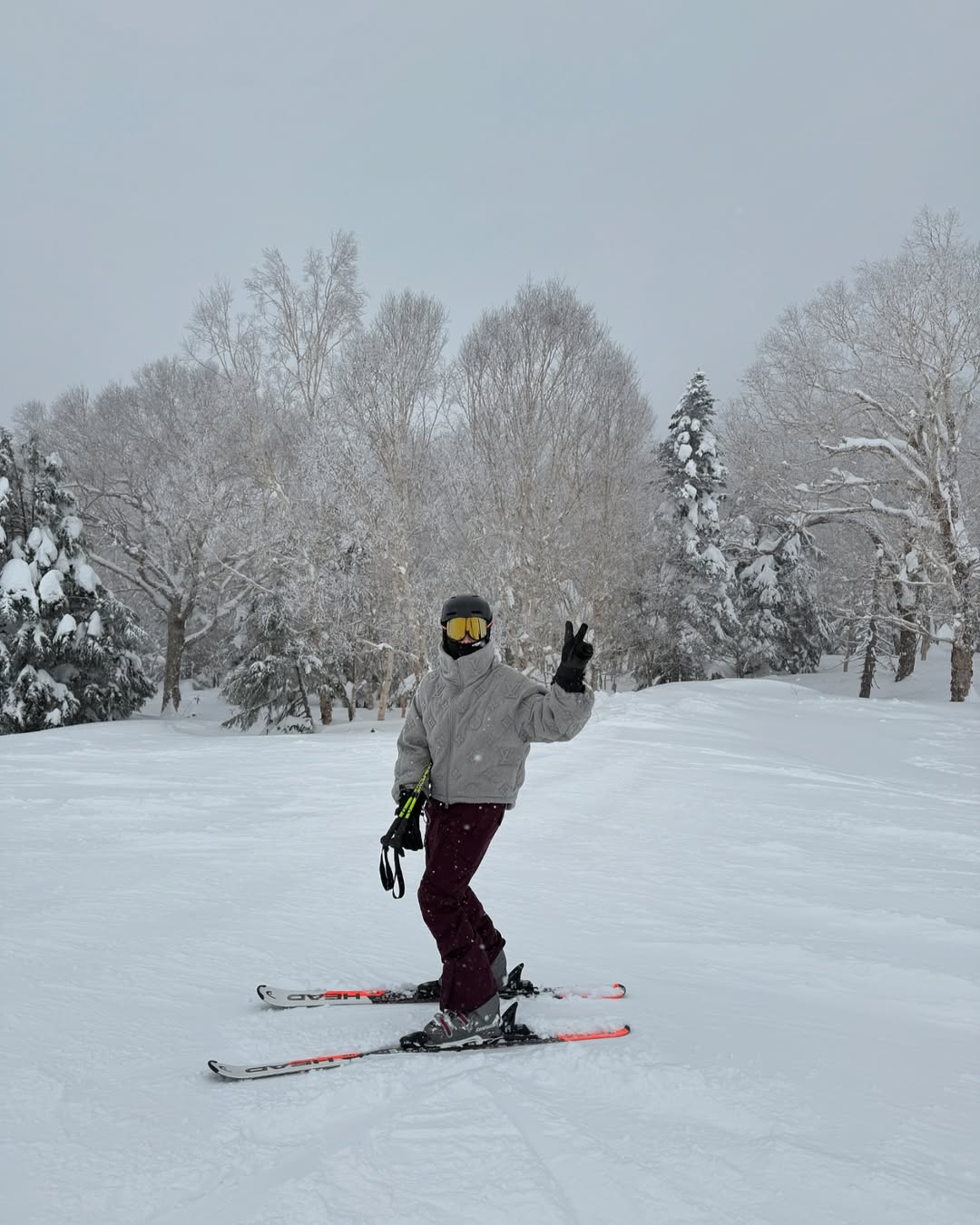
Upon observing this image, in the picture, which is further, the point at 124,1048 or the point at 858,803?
the point at 858,803

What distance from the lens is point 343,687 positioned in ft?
84.2

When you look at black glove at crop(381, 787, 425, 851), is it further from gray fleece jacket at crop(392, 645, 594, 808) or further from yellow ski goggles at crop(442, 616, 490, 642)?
yellow ski goggles at crop(442, 616, 490, 642)

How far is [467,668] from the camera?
10.1 feet

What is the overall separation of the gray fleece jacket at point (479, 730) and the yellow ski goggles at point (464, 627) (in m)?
0.07

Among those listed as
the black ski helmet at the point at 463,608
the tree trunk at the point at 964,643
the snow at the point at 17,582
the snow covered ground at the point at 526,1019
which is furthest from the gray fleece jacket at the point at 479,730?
the snow at the point at 17,582

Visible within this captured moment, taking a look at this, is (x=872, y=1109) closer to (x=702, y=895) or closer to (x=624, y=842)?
(x=702, y=895)

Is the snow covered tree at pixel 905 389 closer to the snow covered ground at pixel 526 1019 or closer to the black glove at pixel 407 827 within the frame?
the snow covered ground at pixel 526 1019

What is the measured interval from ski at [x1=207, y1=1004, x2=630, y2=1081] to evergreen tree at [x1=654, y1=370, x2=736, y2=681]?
2662 cm

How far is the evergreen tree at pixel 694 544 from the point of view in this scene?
28719mm

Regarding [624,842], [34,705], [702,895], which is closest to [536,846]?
[624,842]

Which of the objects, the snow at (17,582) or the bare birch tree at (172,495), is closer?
the snow at (17,582)

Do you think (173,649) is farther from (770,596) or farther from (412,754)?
(412,754)

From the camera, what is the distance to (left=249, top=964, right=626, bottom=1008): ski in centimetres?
310

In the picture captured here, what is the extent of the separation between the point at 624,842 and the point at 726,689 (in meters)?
12.7
